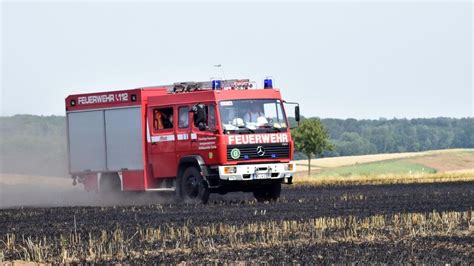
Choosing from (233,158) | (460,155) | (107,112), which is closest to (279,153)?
(233,158)

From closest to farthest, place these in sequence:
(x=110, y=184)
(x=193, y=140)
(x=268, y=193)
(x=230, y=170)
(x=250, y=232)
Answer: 1. (x=250, y=232)
2. (x=230, y=170)
3. (x=193, y=140)
4. (x=268, y=193)
5. (x=110, y=184)

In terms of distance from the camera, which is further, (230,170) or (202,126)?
(202,126)

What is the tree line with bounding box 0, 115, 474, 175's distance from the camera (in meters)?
48.8

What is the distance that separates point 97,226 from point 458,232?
8.24 meters

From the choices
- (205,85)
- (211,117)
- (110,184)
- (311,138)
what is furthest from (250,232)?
(311,138)

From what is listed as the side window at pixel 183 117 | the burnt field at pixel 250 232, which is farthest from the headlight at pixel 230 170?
the side window at pixel 183 117

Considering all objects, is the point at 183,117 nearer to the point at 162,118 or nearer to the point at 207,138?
the point at 162,118

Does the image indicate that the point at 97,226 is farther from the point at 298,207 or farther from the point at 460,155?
the point at 460,155

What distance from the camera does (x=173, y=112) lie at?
1382 inches

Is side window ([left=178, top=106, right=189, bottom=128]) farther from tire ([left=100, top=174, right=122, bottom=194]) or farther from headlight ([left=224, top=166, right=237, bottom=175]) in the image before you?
tire ([left=100, top=174, right=122, bottom=194])

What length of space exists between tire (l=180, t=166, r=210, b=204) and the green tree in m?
53.8

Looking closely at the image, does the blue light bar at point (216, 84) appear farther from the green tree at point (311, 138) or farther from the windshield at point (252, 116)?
the green tree at point (311, 138)

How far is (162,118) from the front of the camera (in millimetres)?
35875

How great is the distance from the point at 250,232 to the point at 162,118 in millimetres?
13195
